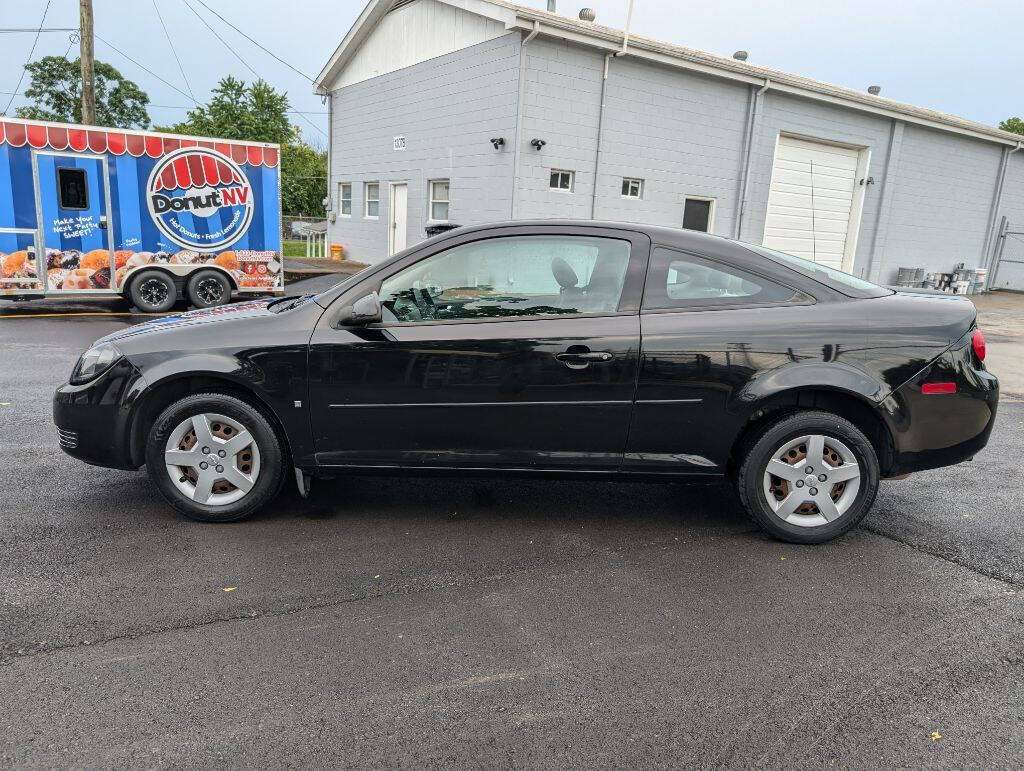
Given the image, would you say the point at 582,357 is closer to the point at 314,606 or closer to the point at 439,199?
the point at 314,606

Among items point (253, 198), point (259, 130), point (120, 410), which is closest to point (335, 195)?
point (253, 198)

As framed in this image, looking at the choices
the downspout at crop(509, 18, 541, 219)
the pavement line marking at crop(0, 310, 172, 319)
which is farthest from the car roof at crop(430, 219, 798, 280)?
the downspout at crop(509, 18, 541, 219)

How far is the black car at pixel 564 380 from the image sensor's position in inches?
150

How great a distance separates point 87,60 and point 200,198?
767cm

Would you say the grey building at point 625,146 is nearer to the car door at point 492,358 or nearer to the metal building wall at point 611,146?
the metal building wall at point 611,146

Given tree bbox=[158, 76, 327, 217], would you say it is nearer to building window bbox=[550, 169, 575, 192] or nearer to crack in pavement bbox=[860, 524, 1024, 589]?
building window bbox=[550, 169, 575, 192]

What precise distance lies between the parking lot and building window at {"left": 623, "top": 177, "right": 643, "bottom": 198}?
12385 mm

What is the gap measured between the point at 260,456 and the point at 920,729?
3168 mm

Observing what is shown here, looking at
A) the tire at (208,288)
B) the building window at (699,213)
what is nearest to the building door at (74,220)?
the tire at (208,288)

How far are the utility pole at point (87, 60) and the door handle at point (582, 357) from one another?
17166 millimetres

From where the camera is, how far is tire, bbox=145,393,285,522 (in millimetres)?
3938

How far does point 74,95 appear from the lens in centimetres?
5184

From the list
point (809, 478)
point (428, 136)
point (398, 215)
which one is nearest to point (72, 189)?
point (428, 136)

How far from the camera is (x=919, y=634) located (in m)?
3.13
